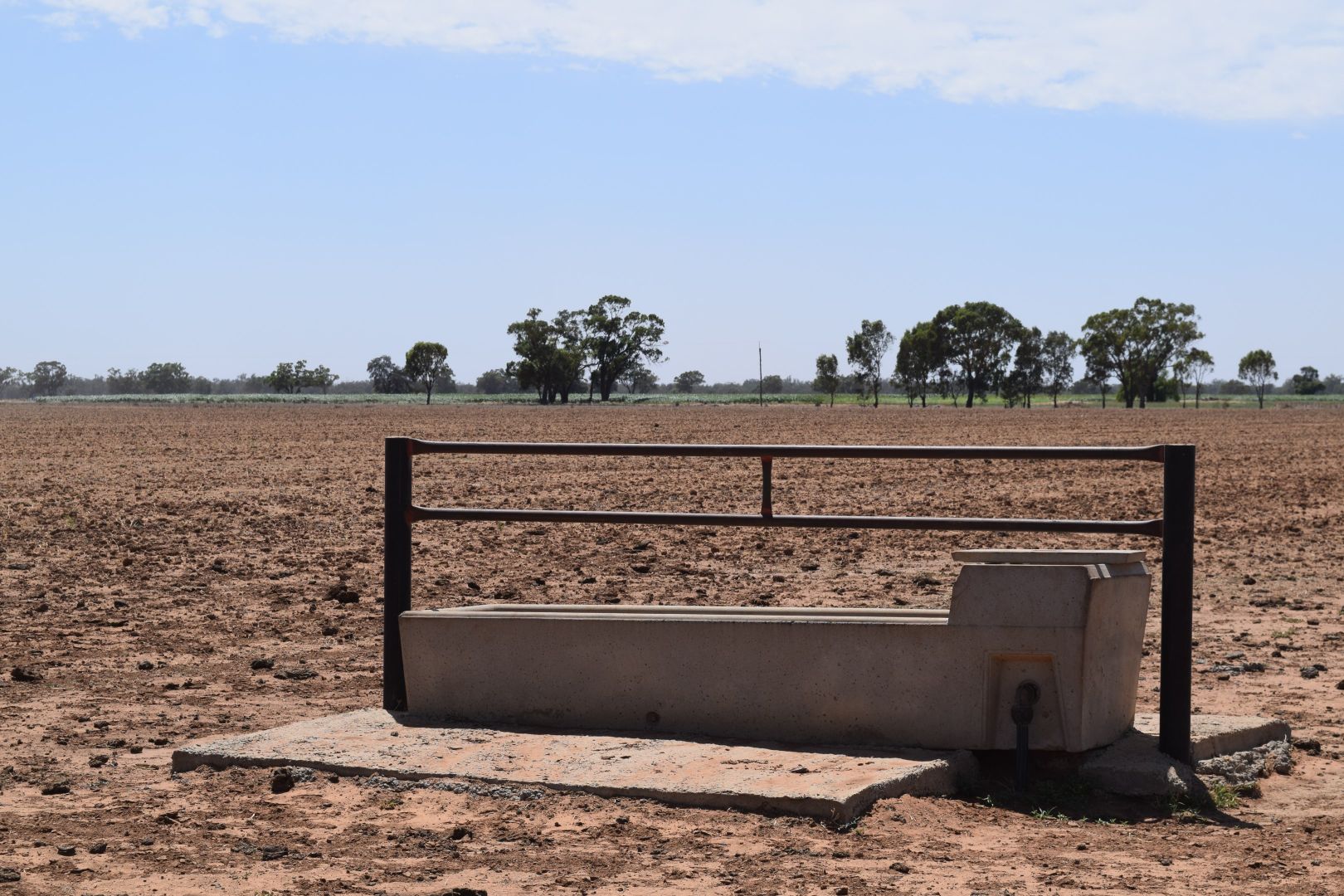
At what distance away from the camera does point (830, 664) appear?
6434 millimetres

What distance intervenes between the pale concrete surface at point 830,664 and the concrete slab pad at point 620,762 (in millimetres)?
149

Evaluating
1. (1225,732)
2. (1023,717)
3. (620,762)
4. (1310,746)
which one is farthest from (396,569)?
(1310,746)

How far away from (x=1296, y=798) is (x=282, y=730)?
4232 mm

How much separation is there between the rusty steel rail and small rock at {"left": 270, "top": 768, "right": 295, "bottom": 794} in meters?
1.25

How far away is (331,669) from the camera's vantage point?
8.63 meters

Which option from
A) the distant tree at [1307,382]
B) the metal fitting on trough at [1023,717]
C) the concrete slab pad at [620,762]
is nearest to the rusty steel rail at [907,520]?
the metal fitting on trough at [1023,717]

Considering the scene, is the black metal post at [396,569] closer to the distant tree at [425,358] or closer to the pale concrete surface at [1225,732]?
the pale concrete surface at [1225,732]

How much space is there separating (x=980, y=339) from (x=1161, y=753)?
144897mm

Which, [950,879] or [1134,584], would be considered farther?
[1134,584]

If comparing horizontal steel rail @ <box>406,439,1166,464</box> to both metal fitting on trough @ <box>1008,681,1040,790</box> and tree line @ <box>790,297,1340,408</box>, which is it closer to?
metal fitting on trough @ <box>1008,681,1040,790</box>

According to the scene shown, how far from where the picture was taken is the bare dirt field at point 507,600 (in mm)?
4914

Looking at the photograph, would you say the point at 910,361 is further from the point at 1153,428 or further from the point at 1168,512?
the point at 1168,512

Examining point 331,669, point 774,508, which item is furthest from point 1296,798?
point 774,508

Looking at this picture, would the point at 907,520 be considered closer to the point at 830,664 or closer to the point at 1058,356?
the point at 830,664
